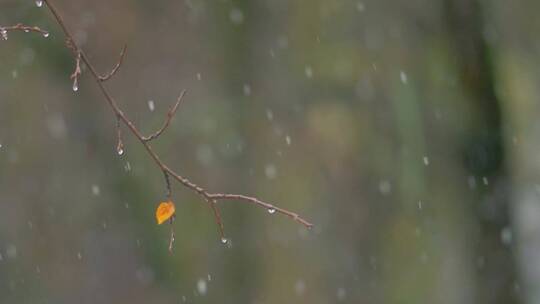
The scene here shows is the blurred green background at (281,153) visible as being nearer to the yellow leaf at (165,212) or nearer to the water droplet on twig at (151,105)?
the water droplet on twig at (151,105)

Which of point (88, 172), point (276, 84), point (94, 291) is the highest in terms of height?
point (276, 84)

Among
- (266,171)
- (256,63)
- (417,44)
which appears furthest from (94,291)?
(417,44)

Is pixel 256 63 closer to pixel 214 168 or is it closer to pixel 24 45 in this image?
pixel 214 168

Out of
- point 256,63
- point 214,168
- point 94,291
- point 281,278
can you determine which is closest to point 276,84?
point 256,63

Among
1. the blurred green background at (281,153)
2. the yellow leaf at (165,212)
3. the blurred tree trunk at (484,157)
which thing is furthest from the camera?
the blurred tree trunk at (484,157)

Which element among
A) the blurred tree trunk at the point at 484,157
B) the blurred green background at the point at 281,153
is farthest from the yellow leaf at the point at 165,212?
the blurred tree trunk at the point at 484,157

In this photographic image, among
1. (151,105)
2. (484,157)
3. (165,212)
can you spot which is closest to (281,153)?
(151,105)

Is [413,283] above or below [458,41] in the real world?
below

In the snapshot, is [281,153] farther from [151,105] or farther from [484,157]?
[484,157]
